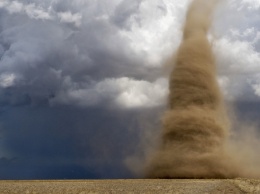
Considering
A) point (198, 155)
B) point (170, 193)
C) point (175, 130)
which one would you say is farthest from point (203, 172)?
point (170, 193)

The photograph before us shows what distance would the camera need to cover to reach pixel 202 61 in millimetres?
79000

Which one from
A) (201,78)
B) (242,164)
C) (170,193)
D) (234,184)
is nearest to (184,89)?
(201,78)

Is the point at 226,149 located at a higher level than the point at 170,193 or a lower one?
higher

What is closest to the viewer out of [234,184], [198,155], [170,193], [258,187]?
[170,193]

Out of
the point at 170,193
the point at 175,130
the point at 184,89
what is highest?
the point at 184,89

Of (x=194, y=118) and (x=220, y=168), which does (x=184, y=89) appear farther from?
(x=220, y=168)

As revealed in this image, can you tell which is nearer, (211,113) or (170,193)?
(170,193)

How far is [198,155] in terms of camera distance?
242 ft

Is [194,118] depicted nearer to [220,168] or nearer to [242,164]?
[220,168]

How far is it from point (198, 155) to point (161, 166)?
22.1ft

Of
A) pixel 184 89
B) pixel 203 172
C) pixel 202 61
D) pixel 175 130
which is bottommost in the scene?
pixel 203 172

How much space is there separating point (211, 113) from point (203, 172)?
9.36 m

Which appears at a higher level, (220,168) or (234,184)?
(220,168)

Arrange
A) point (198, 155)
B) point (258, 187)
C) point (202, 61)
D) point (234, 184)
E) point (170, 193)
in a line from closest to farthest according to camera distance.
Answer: point (170, 193) → point (258, 187) → point (234, 184) → point (198, 155) → point (202, 61)
